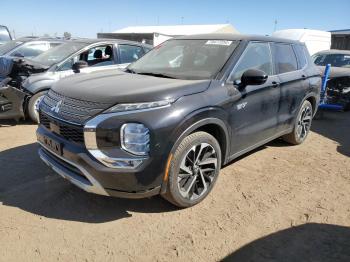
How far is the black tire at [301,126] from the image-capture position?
5655 millimetres

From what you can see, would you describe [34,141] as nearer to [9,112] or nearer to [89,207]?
[9,112]

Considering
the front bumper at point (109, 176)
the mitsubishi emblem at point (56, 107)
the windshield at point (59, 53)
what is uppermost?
the windshield at point (59, 53)

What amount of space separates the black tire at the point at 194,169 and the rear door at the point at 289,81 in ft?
5.36

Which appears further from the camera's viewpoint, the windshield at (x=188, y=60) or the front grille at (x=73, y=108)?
the windshield at (x=188, y=60)

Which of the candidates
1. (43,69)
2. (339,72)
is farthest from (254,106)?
(339,72)

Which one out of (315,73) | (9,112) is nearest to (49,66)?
(9,112)

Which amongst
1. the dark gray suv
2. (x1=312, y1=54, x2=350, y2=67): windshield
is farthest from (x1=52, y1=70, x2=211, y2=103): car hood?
(x1=312, y1=54, x2=350, y2=67): windshield

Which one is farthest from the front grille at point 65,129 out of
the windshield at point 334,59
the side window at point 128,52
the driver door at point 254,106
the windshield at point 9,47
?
the windshield at point 334,59

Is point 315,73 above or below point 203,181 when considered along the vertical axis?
above

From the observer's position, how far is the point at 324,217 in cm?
366

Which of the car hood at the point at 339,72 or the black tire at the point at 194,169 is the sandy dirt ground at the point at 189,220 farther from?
the car hood at the point at 339,72

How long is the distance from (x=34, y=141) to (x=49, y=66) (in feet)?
5.91

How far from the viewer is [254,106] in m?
4.24

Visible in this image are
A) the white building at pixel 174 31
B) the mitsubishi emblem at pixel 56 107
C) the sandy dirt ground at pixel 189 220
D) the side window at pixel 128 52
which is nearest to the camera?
the sandy dirt ground at pixel 189 220
